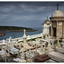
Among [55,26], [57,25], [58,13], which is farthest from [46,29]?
[58,13]

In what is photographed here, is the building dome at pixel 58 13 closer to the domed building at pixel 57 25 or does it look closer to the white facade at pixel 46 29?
the domed building at pixel 57 25

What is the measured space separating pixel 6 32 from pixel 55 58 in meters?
3.27

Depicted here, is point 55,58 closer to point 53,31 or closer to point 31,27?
point 31,27

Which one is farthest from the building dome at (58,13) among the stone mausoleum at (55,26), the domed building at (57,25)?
the domed building at (57,25)

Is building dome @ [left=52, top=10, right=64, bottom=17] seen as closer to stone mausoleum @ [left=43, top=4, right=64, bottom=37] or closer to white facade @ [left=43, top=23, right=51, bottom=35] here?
stone mausoleum @ [left=43, top=4, right=64, bottom=37]

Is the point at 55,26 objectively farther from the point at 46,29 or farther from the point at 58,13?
the point at 58,13

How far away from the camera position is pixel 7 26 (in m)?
5.29

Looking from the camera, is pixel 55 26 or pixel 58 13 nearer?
pixel 58 13

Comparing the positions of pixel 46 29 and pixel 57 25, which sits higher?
pixel 57 25

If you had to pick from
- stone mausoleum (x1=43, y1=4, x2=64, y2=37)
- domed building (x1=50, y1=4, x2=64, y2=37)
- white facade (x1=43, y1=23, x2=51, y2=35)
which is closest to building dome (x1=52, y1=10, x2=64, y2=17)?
stone mausoleum (x1=43, y1=4, x2=64, y2=37)

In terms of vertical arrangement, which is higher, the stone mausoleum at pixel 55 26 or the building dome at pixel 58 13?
the building dome at pixel 58 13

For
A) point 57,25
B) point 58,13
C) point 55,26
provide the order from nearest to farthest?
1. point 58,13
2. point 57,25
3. point 55,26

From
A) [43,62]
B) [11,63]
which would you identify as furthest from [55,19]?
[11,63]

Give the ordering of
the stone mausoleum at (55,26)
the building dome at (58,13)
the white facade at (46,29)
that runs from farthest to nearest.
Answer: the white facade at (46,29)
the stone mausoleum at (55,26)
the building dome at (58,13)
